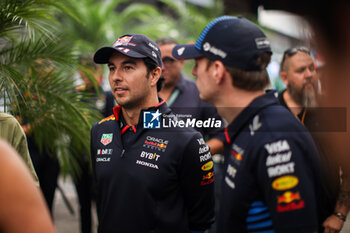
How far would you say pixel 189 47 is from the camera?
2.26m

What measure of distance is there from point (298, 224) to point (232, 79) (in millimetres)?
737

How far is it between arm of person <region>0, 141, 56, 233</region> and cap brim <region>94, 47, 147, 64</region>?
1471 mm

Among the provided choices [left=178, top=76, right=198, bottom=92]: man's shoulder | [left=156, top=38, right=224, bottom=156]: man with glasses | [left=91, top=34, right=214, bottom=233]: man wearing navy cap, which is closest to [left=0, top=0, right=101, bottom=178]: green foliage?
[left=156, top=38, right=224, bottom=156]: man with glasses

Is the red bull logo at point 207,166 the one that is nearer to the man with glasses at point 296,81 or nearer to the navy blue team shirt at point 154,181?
the navy blue team shirt at point 154,181

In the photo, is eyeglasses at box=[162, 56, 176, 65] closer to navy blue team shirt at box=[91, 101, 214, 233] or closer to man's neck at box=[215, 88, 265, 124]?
navy blue team shirt at box=[91, 101, 214, 233]

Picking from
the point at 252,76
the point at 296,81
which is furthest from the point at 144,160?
the point at 296,81

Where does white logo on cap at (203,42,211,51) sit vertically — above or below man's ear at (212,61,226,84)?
above

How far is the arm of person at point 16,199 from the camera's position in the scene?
1117mm

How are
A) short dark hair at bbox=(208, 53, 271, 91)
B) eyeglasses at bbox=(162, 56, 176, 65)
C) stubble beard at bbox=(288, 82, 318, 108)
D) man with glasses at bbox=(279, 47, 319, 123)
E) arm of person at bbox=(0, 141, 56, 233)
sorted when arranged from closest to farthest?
arm of person at bbox=(0, 141, 56, 233) < short dark hair at bbox=(208, 53, 271, 91) < stubble beard at bbox=(288, 82, 318, 108) < man with glasses at bbox=(279, 47, 319, 123) < eyeglasses at bbox=(162, 56, 176, 65)

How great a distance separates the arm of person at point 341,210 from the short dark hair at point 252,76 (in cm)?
93

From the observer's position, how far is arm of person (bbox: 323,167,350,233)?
2432 millimetres

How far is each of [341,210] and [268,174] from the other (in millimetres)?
1136

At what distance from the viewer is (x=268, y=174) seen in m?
1.64

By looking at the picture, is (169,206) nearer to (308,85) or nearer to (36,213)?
(36,213)
